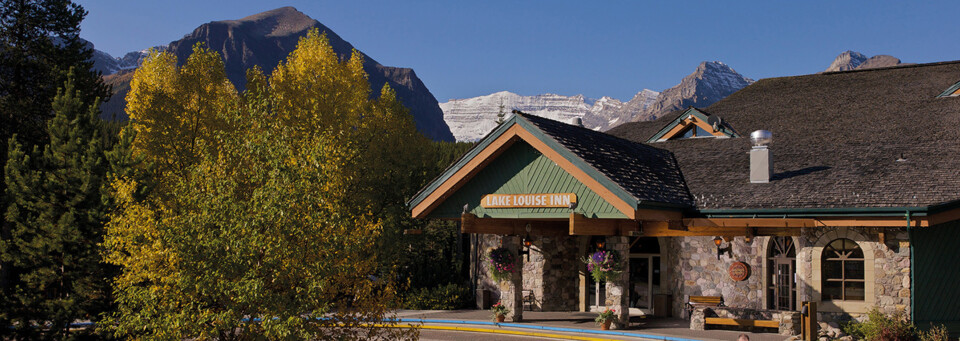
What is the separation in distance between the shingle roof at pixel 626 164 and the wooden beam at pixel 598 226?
1.24 meters

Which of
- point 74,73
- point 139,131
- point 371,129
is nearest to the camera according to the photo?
point 74,73

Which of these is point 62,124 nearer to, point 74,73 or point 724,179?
point 74,73

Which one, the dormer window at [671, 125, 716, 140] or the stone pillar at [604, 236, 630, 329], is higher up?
the dormer window at [671, 125, 716, 140]

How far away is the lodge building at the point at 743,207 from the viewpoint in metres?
17.7

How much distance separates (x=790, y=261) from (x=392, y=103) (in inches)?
694

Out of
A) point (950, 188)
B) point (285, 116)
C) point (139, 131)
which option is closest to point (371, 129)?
point (139, 131)

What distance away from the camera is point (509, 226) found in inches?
839

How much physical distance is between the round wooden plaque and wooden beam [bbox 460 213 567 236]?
195 inches

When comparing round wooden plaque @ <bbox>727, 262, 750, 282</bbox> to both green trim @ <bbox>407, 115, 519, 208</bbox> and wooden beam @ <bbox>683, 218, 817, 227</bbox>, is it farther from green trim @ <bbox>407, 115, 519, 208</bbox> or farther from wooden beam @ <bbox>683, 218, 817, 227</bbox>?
green trim @ <bbox>407, 115, 519, 208</bbox>

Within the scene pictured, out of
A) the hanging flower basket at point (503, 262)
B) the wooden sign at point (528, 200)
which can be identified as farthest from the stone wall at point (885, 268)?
the hanging flower basket at point (503, 262)

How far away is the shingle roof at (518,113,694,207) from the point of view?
18.3m

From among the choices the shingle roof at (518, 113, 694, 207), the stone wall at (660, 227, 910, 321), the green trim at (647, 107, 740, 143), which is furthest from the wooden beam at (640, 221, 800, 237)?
the green trim at (647, 107, 740, 143)

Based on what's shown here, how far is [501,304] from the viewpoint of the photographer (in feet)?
70.8

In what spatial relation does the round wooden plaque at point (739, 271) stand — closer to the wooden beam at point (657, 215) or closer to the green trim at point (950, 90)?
the wooden beam at point (657, 215)
